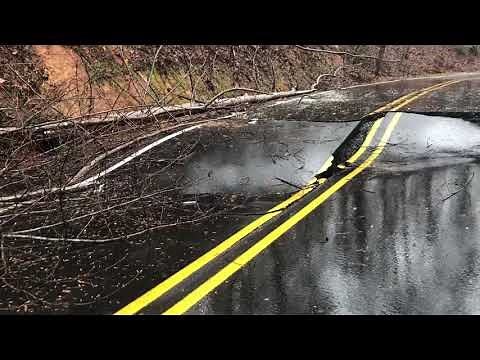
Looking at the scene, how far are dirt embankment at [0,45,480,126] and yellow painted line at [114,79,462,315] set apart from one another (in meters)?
3.61

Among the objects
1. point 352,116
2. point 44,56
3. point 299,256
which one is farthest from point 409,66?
point 299,256

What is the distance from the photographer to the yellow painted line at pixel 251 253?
14.4 feet

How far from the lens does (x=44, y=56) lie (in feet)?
38.0

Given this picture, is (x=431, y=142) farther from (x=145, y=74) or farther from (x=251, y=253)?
(x=145, y=74)

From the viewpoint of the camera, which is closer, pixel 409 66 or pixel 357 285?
pixel 357 285

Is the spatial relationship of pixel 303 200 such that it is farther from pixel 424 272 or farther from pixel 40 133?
pixel 40 133

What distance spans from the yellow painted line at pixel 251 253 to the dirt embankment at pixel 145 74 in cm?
394

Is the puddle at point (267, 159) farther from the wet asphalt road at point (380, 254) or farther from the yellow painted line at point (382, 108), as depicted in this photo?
the wet asphalt road at point (380, 254)

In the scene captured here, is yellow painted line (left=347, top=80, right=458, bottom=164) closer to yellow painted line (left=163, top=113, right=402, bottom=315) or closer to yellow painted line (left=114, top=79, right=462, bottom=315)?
yellow painted line (left=163, top=113, right=402, bottom=315)

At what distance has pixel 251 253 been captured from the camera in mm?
5340

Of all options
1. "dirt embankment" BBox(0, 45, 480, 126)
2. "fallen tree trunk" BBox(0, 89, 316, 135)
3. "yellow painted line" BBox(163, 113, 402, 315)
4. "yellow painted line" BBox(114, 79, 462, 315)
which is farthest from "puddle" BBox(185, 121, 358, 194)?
"dirt embankment" BBox(0, 45, 480, 126)

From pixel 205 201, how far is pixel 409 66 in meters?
24.5

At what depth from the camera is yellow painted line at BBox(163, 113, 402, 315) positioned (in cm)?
438

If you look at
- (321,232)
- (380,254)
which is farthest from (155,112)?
(380,254)
